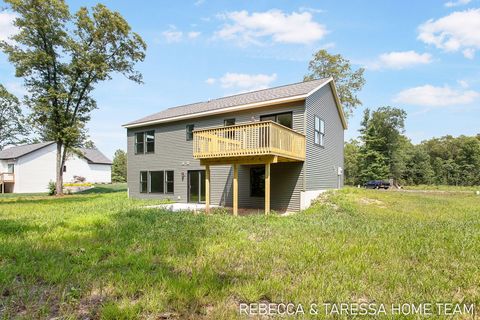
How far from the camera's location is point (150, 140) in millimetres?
17766

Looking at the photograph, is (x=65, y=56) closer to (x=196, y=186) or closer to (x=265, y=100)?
(x=196, y=186)

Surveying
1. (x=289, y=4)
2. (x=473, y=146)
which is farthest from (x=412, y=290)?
(x=473, y=146)

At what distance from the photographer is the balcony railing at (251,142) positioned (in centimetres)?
995

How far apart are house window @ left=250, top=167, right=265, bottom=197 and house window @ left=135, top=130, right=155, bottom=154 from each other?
7.38 m

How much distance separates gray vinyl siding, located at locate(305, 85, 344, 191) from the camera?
12.7 m

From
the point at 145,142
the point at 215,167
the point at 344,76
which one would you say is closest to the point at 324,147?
the point at 215,167

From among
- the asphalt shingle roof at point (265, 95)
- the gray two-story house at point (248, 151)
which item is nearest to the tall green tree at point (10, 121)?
the gray two-story house at point (248, 151)

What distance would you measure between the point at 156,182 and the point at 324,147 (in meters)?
10.2

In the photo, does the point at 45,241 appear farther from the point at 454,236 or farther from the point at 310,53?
the point at 310,53

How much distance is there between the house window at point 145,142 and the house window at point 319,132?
10.0 meters

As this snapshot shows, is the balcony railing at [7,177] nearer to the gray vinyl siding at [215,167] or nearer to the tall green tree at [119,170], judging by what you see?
the tall green tree at [119,170]

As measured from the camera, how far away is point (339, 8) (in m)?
10.9

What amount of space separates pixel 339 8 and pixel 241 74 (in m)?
15.3

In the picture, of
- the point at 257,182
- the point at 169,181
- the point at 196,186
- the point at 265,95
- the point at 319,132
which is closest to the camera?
the point at 257,182
